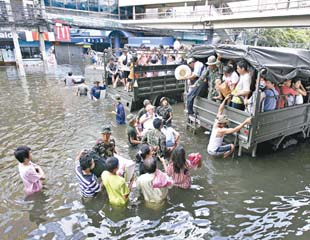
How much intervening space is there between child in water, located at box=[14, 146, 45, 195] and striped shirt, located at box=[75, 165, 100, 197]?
36.1 inches

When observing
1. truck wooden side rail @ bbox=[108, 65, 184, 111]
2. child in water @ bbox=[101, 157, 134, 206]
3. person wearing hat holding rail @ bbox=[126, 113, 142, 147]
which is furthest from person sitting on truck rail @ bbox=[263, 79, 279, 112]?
truck wooden side rail @ bbox=[108, 65, 184, 111]

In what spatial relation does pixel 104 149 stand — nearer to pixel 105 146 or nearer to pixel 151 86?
pixel 105 146

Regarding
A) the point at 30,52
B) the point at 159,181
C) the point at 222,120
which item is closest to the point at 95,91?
the point at 222,120

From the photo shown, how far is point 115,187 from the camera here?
169 inches

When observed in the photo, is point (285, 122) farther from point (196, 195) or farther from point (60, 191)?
point (60, 191)

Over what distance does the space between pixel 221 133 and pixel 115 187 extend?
3.04 meters

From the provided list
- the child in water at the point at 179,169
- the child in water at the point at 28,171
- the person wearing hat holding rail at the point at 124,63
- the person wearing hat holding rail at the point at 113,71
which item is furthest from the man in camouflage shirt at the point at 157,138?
the person wearing hat holding rail at the point at 113,71

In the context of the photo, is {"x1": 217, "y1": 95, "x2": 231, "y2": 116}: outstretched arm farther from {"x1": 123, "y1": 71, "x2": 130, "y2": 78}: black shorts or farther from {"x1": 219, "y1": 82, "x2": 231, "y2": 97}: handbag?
{"x1": 123, "y1": 71, "x2": 130, "y2": 78}: black shorts

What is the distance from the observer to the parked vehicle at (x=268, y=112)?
227 inches

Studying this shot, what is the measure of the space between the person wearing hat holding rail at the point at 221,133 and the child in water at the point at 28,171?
3.99 m

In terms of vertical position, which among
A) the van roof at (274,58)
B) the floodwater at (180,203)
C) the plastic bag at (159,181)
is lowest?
the floodwater at (180,203)

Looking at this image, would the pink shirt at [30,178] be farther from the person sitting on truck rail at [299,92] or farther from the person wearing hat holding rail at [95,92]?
the person wearing hat holding rail at [95,92]

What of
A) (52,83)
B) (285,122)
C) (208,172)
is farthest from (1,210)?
(52,83)

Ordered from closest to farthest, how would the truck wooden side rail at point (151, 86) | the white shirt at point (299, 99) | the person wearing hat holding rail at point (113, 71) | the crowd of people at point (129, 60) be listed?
the white shirt at point (299, 99)
the truck wooden side rail at point (151, 86)
the crowd of people at point (129, 60)
the person wearing hat holding rail at point (113, 71)
